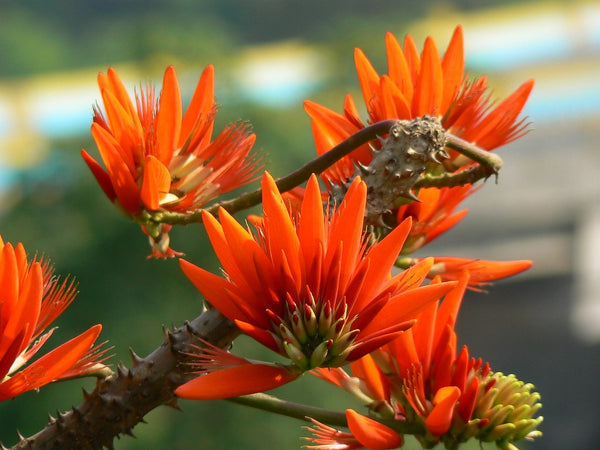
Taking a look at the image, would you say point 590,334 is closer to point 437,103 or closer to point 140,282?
point 140,282

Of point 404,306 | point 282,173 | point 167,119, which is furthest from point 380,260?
point 282,173

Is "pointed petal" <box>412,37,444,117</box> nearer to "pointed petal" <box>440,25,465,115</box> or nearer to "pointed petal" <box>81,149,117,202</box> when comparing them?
"pointed petal" <box>440,25,465,115</box>

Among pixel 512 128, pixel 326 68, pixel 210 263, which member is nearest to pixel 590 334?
pixel 326 68

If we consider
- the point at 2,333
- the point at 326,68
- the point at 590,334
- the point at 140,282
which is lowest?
the point at 590,334

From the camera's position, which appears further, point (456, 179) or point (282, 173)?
point (282, 173)

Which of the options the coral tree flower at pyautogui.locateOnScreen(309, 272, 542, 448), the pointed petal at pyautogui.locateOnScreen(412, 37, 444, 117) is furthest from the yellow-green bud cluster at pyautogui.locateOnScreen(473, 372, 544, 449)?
the pointed petal at pyautogui.locateOnScreen(412, 37, 444, 117)

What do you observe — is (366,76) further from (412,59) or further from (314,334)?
(314,334)

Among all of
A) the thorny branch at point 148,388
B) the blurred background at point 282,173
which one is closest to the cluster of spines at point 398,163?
the thorny branch at point 148,388
